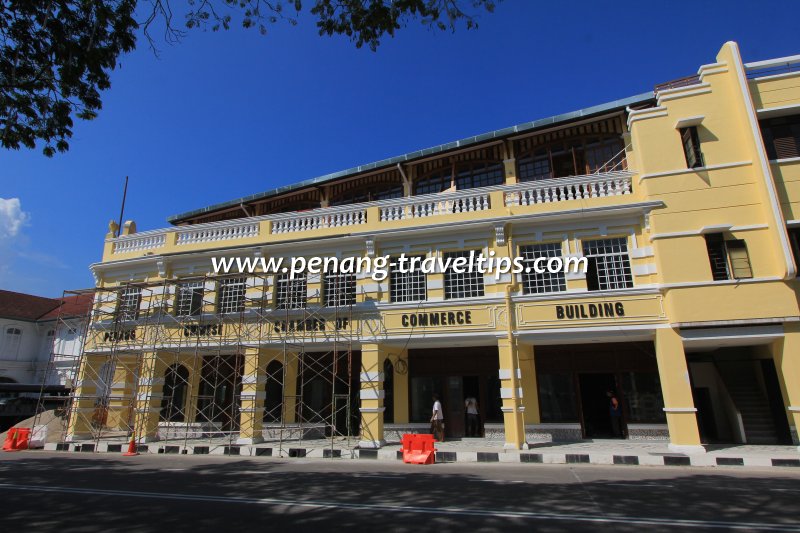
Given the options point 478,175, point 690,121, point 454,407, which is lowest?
point 454,407

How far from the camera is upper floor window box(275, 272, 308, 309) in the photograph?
722 inches

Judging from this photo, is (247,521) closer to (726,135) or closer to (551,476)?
(551,476)

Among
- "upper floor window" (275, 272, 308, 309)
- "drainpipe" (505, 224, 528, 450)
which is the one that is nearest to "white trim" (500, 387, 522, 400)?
"drainpipe" (505, 224, 528, 450)

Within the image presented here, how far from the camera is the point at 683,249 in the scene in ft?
48.5

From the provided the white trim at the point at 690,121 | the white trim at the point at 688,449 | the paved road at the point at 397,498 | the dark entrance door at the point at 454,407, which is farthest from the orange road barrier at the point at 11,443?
the white trim at the point at 690,121

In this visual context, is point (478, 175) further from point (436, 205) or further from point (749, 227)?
point (749, 227)

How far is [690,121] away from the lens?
50.9 ft

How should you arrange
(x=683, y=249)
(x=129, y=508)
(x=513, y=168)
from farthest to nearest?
(x=513, y=168)
(x=683, y=249)
(x=129, y=508)

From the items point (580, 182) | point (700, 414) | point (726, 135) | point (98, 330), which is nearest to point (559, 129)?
point (580, 182)

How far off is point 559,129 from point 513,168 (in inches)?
94.3

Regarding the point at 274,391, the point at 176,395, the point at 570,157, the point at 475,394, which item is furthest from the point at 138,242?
the point at 570,157

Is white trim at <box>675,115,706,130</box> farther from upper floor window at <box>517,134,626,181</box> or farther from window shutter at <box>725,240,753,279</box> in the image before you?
window shutter at <box>725,240,753,279</box>

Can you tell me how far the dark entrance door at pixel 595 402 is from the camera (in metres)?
16.9

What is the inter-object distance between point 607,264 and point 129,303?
20.3 m
